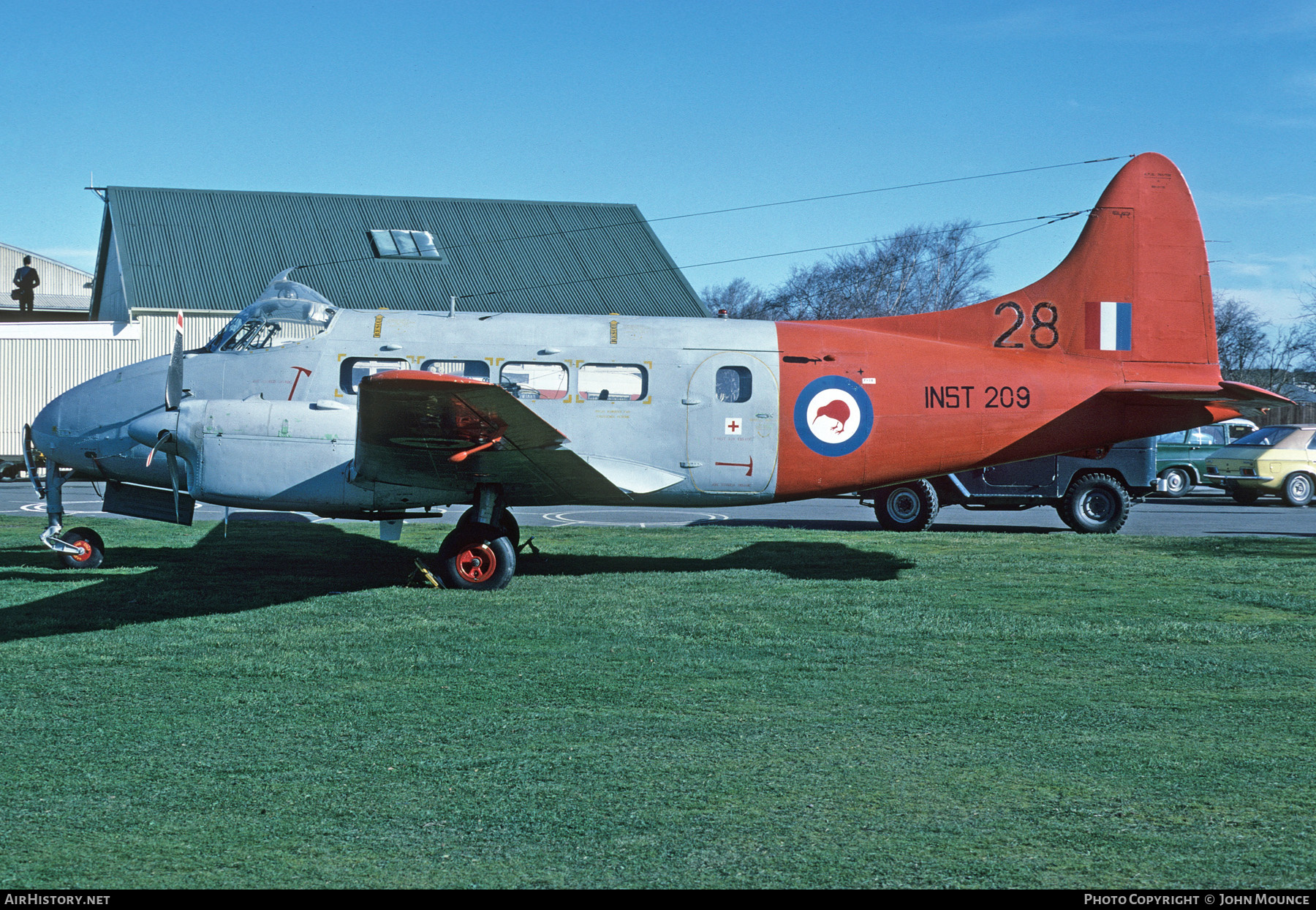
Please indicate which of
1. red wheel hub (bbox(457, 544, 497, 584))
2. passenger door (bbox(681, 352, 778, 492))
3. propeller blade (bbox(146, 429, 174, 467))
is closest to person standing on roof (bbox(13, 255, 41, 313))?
propeller blade (bbox(146, 429, 174, 467))

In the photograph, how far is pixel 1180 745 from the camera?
6.75 meters

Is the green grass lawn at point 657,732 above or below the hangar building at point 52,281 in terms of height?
below

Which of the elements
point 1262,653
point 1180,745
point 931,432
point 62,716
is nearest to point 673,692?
point 1180,745

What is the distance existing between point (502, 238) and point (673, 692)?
3554cm

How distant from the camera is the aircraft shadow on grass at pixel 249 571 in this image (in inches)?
436

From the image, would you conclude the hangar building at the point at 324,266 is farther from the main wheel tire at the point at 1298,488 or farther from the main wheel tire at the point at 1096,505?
the main wheel tire at the point at 1096,505

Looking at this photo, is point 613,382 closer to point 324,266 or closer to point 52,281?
point 324,266

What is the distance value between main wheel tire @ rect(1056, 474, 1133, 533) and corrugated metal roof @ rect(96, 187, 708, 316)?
20.8 metres

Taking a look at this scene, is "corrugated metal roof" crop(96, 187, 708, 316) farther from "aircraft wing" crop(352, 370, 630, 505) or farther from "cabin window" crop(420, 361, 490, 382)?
"aircraft wing" crop(352, 370, 630, 505)

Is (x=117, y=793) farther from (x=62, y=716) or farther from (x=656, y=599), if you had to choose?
(x=656, y=599)

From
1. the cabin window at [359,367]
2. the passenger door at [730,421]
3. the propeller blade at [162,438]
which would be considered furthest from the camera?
the passenger door at [730,421]

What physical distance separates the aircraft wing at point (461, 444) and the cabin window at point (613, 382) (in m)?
1.08

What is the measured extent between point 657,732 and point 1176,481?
27035mm

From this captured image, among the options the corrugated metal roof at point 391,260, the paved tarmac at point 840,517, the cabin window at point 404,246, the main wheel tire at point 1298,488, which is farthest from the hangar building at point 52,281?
the main wheel tire at point 1298,488
